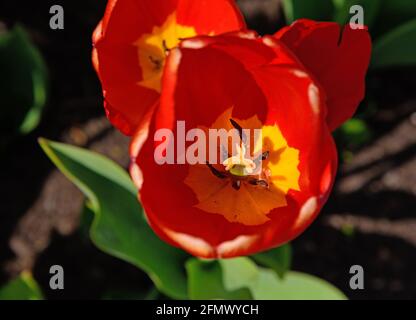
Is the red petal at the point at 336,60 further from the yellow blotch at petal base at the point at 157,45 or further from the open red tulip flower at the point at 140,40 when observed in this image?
the yellow blotch at petal base at the point at 157,45

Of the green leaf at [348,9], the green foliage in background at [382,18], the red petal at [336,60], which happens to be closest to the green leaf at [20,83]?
the green foliage in background at [382,18]

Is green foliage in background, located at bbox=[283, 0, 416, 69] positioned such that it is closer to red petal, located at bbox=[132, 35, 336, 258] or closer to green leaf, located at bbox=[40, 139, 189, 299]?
red petal, located at bbox=[132, 35, 336, 258]

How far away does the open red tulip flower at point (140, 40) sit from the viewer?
1.16 meters

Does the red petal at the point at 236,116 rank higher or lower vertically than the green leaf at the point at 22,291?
higher

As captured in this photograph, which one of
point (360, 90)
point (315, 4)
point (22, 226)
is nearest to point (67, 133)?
point (22, 226)

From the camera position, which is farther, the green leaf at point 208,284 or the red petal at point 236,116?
the green leaf at point 208,284

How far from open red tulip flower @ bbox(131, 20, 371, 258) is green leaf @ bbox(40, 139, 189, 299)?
0.77 feet

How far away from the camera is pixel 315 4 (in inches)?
61.9

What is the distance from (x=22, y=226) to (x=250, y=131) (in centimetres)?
102

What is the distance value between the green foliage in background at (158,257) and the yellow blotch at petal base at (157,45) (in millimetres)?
222

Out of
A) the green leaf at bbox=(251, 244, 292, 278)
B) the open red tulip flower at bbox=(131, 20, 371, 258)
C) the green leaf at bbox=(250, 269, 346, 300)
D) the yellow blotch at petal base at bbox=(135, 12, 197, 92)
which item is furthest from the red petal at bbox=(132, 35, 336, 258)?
the green leaf at bbox=(250, 269, 346, 300)

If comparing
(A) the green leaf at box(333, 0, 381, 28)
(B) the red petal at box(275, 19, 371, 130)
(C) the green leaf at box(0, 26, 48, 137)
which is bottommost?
(C) the green leaf at box(0, 26, 48, 137)

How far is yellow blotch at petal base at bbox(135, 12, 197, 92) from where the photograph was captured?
1.33 meters

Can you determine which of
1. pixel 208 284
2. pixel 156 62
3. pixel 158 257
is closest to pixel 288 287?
pixel 208 284
